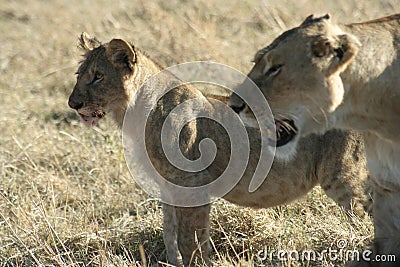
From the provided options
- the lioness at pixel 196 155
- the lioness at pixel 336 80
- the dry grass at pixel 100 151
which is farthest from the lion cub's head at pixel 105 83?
the lioness at pixel 336 80

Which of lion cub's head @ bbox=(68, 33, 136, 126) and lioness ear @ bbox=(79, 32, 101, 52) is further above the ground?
lioness ear @ bbox=(79, 32, 101, 52)

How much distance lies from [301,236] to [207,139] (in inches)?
28.8

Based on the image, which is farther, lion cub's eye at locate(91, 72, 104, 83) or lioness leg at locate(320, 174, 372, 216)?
lion cub's eye at locate(91, 72, 104, 83)

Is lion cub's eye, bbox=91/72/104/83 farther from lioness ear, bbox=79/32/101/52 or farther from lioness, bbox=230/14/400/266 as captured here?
lioness, bbox=230/14/400/266

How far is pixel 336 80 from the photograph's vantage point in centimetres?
306

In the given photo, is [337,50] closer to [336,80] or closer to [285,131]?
[336,80]

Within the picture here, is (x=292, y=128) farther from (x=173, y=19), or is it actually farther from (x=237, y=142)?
(x=173, y=19)

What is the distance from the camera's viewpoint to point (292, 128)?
3.28 m

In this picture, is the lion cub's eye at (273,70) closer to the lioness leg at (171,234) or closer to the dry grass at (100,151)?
the dry grass at (100,151)

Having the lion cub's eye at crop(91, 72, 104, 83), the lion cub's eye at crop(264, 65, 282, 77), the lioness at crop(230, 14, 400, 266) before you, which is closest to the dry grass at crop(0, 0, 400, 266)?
the lion cub's eye at crop(91, 72, 104, 83)

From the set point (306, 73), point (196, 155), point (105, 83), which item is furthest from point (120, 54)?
point (306, 73)

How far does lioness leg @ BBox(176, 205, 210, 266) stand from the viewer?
4.20 meters

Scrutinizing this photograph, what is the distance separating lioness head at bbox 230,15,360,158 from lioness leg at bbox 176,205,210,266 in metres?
1.08

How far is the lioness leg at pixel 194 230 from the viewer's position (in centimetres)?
420
